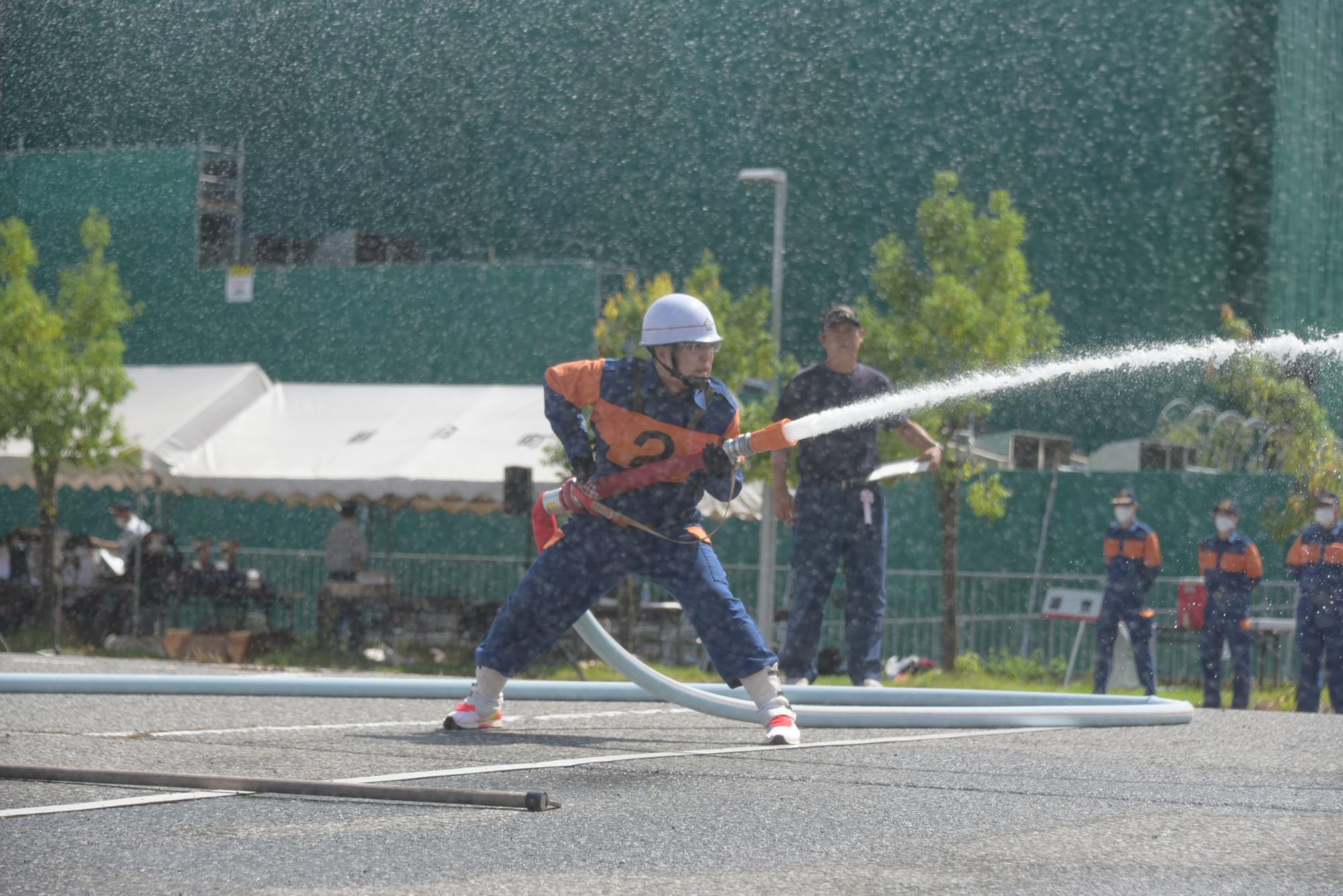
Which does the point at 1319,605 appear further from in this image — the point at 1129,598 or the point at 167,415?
the point at 167,415

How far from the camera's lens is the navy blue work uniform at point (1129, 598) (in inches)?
566

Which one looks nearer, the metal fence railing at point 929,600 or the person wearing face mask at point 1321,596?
the person wearing face mask at point 1321,596

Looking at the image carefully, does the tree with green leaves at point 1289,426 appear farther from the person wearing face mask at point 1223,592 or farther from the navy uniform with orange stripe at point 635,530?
the navy uniform with orange stripe at point 635,530

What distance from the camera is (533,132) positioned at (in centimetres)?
3262

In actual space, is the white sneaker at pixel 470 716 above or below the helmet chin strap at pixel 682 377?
below

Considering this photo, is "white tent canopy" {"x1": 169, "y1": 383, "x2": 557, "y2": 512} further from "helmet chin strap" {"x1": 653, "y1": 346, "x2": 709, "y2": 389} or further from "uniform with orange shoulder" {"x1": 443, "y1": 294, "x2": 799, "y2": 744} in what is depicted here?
"helmet chin strap" {"x1": 653, "y1": 346, "x2": 709, "y2": 389}

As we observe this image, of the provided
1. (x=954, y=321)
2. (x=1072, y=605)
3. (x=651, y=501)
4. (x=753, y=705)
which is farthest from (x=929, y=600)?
(x=651, y=501)

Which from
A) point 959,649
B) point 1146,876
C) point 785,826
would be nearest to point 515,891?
point 785,826

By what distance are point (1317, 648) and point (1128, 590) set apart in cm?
153

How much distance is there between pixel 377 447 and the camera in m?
20.3

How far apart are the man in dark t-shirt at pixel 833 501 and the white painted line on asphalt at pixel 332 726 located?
1058 millimetres

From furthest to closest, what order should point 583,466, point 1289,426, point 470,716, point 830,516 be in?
point 1289,426 → point 830,516 → point 470,716 → point 583,466

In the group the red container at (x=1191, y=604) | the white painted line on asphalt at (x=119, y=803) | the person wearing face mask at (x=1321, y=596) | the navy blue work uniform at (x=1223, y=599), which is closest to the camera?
the white painted line on asphalt at (x=119, y=803)

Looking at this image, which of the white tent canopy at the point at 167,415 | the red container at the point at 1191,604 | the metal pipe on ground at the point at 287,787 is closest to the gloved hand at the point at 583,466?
the metal pipe on ground at the point at 287,787
